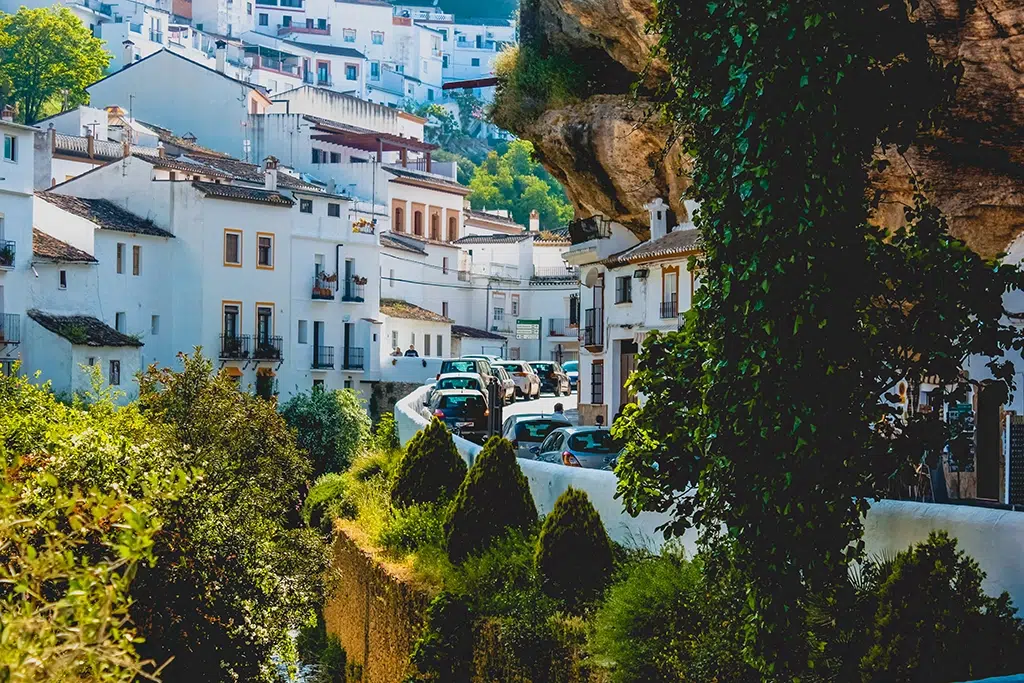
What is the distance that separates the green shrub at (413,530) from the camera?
24.8 meters

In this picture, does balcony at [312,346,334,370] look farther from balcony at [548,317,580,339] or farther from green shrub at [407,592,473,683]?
green shrub at [407,592,473,683]

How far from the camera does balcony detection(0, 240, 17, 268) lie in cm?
5462

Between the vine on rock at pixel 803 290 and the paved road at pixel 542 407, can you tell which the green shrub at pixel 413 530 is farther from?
the paved road at pixel 542 407

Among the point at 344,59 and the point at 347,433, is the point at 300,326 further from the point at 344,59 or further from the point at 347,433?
the point at 344,59

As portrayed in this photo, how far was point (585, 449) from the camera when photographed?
2828 centimetres

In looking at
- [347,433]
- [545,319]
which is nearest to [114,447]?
[347,433]

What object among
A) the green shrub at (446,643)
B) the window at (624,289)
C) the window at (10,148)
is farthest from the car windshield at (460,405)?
the window at (10,148)

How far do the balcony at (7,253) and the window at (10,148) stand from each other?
2.99 meters

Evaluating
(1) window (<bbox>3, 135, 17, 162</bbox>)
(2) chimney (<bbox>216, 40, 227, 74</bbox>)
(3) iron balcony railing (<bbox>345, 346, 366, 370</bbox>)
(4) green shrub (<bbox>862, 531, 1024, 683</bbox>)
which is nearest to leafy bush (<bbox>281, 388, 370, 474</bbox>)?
(3) iron balcony railing (<bbox>345, 346, 366, 370</bbox>)

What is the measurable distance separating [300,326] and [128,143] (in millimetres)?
11410

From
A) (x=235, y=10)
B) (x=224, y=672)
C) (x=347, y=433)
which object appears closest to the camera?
(x=224, y=672)

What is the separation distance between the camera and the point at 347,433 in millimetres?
56062

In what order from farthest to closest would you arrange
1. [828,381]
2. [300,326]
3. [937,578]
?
[300,326]
[828,381]
[937,578]

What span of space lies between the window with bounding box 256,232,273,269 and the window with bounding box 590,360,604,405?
17894mm
